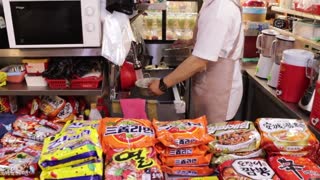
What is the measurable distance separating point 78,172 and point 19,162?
0.23 m

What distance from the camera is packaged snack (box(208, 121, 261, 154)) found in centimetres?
104

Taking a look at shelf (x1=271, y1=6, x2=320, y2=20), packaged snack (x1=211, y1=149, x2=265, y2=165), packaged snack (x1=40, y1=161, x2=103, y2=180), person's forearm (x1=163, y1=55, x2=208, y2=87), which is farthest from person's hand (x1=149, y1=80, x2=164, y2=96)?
shelf (x1=271, y1=6, x2=320, y2=20)

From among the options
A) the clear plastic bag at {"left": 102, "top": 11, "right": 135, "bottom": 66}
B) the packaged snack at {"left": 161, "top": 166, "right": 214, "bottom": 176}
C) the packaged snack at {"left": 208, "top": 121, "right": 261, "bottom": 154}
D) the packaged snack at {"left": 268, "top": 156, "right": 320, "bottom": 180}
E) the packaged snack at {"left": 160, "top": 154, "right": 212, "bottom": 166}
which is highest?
the clear plastic bag at {"left": 102, "top": 11, "right": 135, "bottom": 66}

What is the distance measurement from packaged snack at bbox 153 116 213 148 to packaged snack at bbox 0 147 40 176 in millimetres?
402

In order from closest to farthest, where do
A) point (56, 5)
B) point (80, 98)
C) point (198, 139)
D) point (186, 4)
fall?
point (198, 139) → point (56, 5) → point (80, 98) → point (186, 4)

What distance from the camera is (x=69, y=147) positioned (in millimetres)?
916

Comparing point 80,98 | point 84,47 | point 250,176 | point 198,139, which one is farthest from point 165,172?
point 80,98

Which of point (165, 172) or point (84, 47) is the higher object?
point (84, 47)

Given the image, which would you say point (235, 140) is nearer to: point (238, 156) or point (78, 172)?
point (238, 156)

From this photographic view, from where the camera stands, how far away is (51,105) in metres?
1.69

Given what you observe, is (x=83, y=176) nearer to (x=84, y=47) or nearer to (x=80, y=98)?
(x=84, y=47)

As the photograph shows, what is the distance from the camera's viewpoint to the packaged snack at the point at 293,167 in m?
0.92

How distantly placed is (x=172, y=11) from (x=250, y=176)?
296cm

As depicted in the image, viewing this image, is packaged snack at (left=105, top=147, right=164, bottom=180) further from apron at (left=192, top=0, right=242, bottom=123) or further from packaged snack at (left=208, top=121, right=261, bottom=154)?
apron at (left=192, top=0, right=242, bottom=123)
